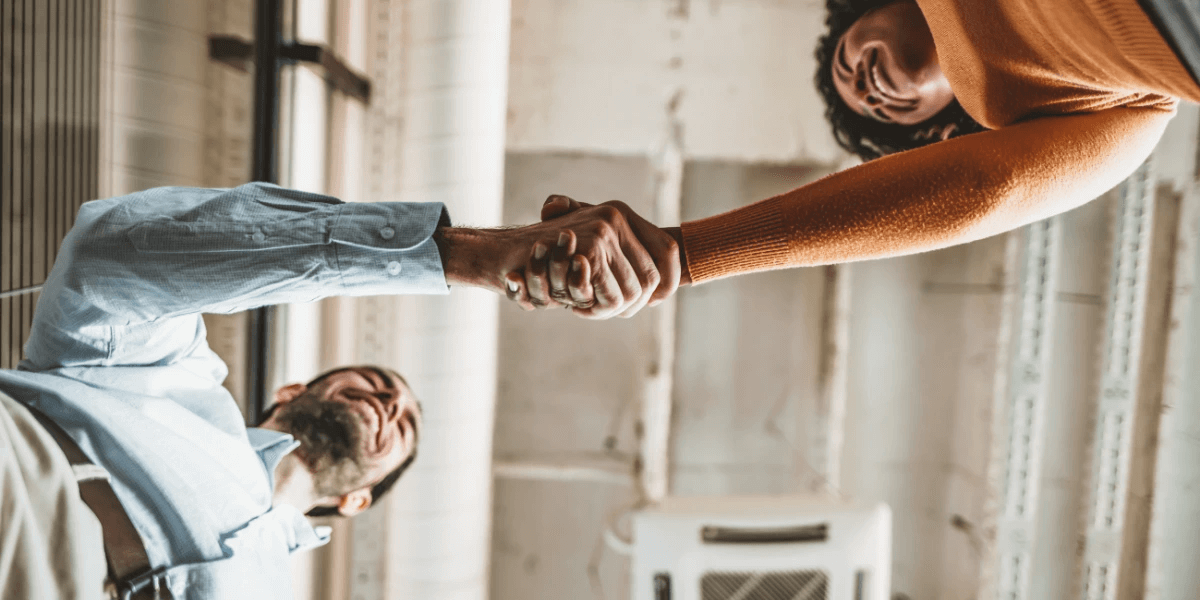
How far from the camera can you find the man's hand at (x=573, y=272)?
2.15ft

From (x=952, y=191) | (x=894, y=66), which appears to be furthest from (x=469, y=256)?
(x=894, y=66)

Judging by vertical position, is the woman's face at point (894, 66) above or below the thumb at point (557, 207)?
above

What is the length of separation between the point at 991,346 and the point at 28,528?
263cm

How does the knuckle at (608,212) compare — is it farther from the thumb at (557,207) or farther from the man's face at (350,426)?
the man's face at (350,426)

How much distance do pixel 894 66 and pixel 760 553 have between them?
1.43 m

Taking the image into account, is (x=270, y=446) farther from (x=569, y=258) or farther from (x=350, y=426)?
(x=569, y=258)

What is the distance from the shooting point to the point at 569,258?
0.66 metres

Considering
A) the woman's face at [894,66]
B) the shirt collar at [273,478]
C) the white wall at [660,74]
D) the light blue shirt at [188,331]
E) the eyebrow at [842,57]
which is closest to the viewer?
the light blue shirt at [188,331]

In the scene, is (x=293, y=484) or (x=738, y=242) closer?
(x=738, y=242)

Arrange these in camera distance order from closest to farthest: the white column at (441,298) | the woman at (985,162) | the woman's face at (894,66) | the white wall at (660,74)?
the woman at (985,162)
the woman's face at (894,66)
the white column at (441,298)
the white wall at (660,74)

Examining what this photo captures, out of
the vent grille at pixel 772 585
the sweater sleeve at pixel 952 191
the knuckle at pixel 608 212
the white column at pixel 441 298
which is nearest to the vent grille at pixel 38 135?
the white column at pixel 441 298

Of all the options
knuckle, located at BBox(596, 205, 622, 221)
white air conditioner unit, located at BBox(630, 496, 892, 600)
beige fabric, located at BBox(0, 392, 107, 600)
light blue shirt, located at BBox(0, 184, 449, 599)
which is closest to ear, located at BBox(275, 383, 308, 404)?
light blue shirt, located at BBox(0, 184, 449, 599)

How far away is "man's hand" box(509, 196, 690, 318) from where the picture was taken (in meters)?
0.66

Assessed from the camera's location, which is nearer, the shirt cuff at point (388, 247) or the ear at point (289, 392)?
the shirt cuff at point (388, 247)
